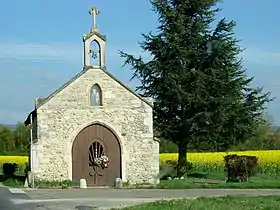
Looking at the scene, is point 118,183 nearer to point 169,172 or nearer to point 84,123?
point 84,123

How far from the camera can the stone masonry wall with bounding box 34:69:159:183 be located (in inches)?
1378

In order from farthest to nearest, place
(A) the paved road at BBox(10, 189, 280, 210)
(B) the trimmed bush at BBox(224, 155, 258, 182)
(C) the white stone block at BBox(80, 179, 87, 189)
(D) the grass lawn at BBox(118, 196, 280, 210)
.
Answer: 1. (B) the trimmed bush at BBox(224, 155, 258, 182)
2. (C) the white stone block at BBox(80, 179, 87, 189)
3. (A) the paved road at BBox(10, 189, 280, 210)
4. (D) the grass lawn at BBox(118, 196, 280, 210)

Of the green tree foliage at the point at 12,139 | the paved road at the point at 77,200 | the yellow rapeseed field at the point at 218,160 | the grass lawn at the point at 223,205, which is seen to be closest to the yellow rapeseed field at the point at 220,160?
the yellow rapeseed field at the point at 218,160

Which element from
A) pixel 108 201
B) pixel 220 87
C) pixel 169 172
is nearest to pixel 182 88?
pixel 220 87

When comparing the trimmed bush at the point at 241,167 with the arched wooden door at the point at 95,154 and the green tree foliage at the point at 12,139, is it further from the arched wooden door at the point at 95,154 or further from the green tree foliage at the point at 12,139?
the green tree foliage at the point at 12,139

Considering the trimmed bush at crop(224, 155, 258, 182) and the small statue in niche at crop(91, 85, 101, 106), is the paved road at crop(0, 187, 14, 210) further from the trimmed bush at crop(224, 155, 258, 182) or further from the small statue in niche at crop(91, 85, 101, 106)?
the trimmed bush at crop(224, 155, 258, 182)

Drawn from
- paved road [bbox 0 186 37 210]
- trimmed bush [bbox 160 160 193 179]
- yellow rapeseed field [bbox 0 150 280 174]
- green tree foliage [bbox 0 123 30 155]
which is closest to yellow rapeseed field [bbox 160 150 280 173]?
yellow rapeseed field [bbox 0 150 280 174]

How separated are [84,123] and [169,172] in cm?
779

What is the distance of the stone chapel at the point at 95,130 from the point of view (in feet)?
115

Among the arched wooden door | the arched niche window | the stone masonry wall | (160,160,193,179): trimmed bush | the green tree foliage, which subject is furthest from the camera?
the green tree foliage

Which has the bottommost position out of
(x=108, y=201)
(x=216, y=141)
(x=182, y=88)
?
(x=108, y=201)

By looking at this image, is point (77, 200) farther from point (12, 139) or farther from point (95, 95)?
point (12, 139)

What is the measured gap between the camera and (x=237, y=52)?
150ft

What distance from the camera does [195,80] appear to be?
4462 cm
